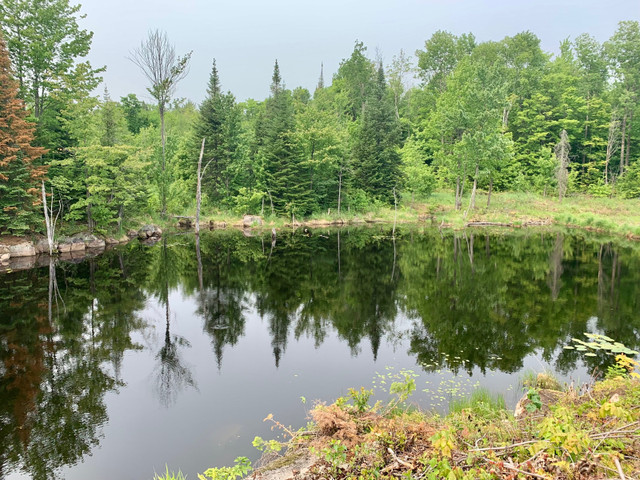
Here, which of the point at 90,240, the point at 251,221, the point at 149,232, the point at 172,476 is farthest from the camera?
the point at 251,221

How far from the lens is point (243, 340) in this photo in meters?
11.7

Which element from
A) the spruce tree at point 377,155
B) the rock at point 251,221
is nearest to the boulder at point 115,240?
the rock at point 251,221

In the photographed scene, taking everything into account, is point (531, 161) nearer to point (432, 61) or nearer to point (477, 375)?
point (432, 61)

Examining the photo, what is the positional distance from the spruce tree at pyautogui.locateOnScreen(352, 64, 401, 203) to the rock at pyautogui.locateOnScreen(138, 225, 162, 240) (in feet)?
71.3

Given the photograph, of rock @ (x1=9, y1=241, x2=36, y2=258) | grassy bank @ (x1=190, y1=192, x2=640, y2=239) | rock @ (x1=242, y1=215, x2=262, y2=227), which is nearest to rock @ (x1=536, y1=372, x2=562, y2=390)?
rock @ (x1=9, y1=241, x2=36, y2=258)

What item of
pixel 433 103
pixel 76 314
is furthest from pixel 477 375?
pixel 433 103

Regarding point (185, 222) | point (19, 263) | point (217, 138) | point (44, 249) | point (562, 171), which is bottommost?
point (19, 263)

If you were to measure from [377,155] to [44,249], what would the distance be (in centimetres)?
3296

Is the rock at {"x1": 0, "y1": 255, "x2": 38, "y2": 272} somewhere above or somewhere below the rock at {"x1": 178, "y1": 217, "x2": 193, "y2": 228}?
below

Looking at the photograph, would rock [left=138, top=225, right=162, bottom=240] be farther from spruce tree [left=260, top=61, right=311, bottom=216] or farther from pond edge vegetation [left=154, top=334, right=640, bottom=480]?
pond edge vegetation [left=154, top=334, right=640, bottom=480]

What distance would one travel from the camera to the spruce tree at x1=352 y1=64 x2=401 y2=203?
44.8 m

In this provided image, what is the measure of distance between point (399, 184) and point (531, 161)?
19.3 m

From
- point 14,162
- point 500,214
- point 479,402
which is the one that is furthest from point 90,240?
point 500,214

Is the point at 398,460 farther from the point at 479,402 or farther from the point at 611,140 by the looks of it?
the point at 611,140
